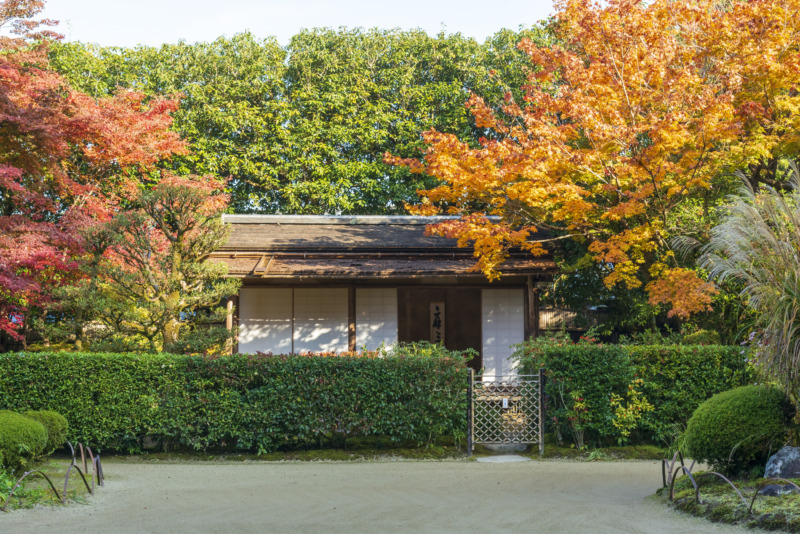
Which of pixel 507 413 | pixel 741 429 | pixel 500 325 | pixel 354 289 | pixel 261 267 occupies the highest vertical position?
pixel 261 267

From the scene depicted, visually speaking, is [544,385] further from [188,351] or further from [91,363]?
[91,363]

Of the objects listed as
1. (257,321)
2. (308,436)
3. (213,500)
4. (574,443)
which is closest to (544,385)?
(574,443)

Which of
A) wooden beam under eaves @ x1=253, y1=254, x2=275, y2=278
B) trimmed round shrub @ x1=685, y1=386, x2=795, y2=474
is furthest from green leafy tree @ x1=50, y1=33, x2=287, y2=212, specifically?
trimmed round shrub @ x1=685, y1=386, x2=795, y2=474

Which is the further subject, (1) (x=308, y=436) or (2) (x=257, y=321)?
(2) (x=257, y=321)

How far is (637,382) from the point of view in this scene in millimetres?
10086

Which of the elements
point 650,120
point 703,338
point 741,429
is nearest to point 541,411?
point 741,429

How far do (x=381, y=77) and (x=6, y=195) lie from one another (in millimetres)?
13569

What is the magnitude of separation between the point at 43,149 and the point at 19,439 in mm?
6559

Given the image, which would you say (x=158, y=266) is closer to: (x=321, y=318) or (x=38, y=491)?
(x=321, y=318)

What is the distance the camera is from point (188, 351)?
10781mm

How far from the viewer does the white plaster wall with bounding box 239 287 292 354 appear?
45.8 ft

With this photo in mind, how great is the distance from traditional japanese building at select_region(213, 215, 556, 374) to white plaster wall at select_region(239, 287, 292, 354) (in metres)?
0.02

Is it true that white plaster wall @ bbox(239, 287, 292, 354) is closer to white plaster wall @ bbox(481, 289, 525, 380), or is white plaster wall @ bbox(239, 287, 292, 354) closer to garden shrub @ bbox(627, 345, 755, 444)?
white plaster wall @ bbox(481, 289, 525, 380)

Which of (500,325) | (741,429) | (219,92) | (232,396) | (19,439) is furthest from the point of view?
(219,92)
